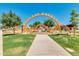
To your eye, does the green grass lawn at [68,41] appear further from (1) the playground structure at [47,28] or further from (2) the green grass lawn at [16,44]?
(2) the green grass lawn at [16,44]

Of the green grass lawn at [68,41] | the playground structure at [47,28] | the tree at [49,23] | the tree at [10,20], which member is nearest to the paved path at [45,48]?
the green grass lawn at [68,41]

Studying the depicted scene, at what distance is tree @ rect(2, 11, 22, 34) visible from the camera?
23.5ft

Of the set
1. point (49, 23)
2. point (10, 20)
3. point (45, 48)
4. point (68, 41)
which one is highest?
point (10, 20)

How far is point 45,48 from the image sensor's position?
643cm

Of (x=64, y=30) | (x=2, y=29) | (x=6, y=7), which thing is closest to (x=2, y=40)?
(x=2, y=29)

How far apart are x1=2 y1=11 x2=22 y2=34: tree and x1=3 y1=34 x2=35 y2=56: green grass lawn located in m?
0.41

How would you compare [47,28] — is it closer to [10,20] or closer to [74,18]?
[74,18]

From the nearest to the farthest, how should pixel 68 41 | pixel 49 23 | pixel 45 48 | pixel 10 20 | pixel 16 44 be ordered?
1. pixel 45 48
2. pixel 16 44
3. pixel 68 41
4. pixel 49 23
5. pixel 10 20

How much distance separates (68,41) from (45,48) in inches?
47.1

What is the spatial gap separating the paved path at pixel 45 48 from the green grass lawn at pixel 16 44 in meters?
0.23

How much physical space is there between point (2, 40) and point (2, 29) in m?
0.41

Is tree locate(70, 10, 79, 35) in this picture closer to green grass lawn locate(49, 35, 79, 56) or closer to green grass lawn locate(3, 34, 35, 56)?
green grass lawn locate(49, 35, 79, 56)

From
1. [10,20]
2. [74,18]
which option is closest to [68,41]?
[74,18]

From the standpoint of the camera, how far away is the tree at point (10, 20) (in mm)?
7152
